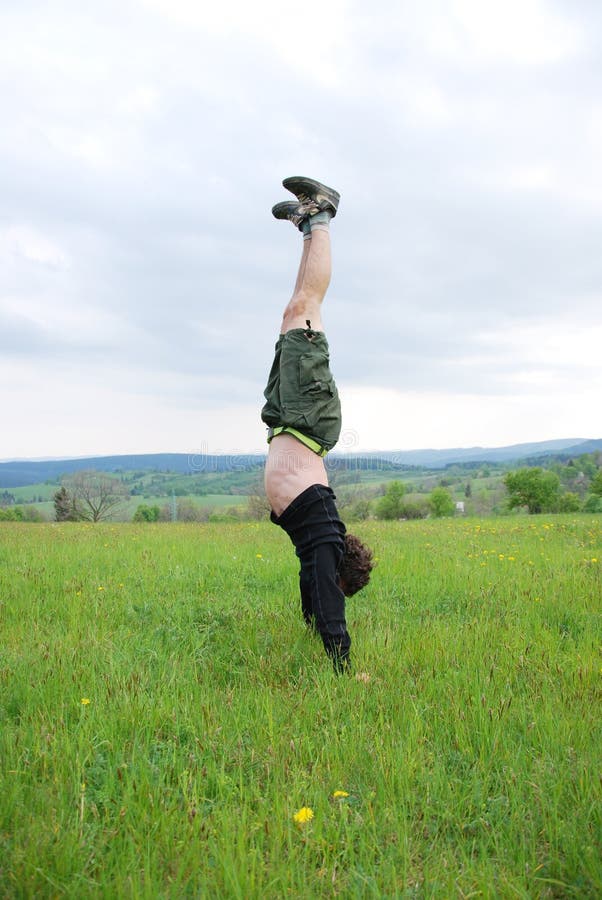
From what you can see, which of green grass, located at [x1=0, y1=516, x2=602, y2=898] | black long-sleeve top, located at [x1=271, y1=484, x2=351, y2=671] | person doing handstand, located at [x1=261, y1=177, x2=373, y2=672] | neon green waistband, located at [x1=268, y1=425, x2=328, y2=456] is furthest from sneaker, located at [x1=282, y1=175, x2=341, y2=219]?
green grass, located at [x1=0, y1=516, x2=602, y2=898]

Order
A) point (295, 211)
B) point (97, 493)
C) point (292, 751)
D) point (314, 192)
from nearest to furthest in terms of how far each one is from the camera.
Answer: point (292, 751) → point (314, 192) → point (295, 211) → point (97, 493)

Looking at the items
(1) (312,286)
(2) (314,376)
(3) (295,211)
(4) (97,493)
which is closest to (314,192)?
(3) (295,211)

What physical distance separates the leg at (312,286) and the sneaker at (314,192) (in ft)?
0.60

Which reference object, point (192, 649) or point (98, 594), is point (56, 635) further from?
point (98, 594)

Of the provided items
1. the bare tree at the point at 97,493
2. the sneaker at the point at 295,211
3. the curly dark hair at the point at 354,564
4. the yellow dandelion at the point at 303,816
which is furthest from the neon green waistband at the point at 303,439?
the bare tree at the point at 97,493

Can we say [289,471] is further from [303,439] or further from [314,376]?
[314,376]

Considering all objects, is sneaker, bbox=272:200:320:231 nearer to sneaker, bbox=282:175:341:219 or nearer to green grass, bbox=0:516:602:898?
sneaker, bbox=282:175:341:219

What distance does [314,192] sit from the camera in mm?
4289

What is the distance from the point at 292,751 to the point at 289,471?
5.65ft

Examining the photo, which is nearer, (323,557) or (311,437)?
(323,557)

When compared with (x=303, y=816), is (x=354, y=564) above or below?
above

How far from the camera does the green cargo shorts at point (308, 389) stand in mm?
4109

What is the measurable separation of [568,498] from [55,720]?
54507 millimetres

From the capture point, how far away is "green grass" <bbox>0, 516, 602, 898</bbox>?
212cm
